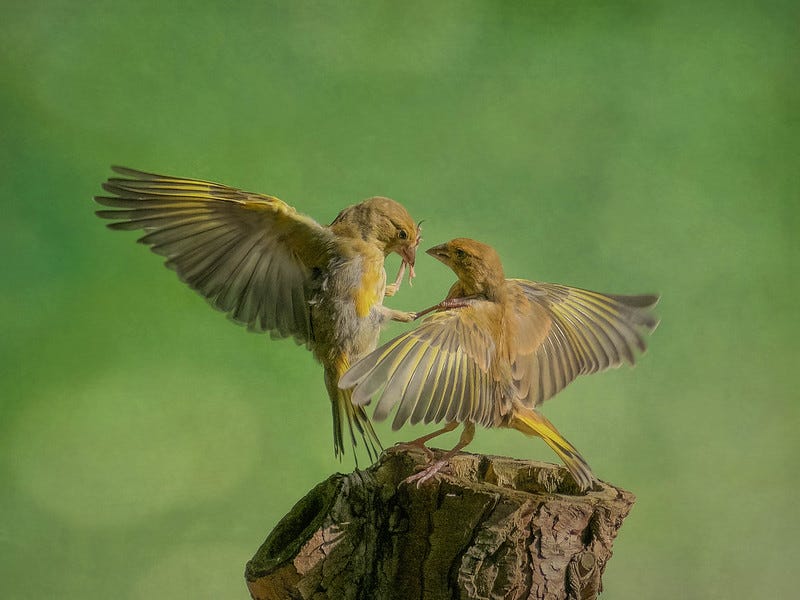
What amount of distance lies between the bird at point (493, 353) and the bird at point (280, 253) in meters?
0.15

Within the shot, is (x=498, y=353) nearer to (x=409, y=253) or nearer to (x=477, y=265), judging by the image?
(x=477, y=265)

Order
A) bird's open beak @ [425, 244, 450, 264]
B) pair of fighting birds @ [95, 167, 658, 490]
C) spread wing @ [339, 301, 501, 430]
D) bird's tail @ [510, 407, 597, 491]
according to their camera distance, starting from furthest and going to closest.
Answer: bird's open beak @ [425, 244, 450, 264]
pair of fighting birds @ [95, 167, 658, 490]
bird's tail @ [510, 407, 597, 491]
spread wing @ [339, 301, 501, 430]

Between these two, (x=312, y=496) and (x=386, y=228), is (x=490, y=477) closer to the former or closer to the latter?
(x=312, y=496)

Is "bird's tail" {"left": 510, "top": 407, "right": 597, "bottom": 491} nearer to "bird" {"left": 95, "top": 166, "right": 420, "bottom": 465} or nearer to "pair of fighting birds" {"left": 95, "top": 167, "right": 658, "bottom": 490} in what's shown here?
"pair of fighting birds" {"left": 95, "top": 167, "right": 658, "bottom": 490}

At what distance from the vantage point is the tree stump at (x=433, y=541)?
1701 millimetres

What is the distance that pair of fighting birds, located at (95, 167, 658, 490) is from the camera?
1.88 meters

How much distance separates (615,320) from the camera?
218 cm

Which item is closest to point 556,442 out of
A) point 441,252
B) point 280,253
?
point 441,252

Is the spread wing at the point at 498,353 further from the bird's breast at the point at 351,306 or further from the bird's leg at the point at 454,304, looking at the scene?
the bird's breast at the point at 351,306

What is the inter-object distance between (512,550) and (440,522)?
0.15m

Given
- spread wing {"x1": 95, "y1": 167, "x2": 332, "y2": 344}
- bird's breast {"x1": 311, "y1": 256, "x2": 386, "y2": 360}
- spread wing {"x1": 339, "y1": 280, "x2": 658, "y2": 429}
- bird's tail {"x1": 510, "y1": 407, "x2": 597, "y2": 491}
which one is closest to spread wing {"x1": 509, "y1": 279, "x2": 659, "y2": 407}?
spread wing {"x1": 339, "y1": 280, "x2": 658, "y2": 429}

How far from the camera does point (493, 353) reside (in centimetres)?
187

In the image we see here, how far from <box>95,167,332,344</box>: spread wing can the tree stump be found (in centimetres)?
47

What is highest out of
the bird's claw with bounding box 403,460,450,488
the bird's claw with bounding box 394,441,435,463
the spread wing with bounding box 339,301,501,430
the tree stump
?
the spread wing with bounding box 339,301,501,430
